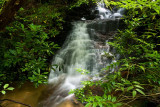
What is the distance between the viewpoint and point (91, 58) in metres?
5.27

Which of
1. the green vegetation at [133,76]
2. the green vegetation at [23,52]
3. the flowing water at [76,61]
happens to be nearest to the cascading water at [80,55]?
the flowing water at [76,61]

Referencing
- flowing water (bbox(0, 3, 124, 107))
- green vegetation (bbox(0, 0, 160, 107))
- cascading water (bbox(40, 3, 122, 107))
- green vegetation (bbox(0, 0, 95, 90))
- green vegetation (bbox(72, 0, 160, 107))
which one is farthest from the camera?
cascading water (bbox(40, 3, 122, 107))

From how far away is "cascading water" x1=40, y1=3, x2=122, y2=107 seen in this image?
4.43 metres

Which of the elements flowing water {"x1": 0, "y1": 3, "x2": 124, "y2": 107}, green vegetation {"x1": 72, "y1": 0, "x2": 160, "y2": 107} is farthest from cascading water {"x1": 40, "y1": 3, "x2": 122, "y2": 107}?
green vegetation {"x1": 72, "y1": 0, "x2": 160, "y2": 107}

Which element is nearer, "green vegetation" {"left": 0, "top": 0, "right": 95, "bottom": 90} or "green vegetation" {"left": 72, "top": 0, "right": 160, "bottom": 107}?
"green vegetation" {"left": 72, "top": 0, "right": 160, "bottom": 107}

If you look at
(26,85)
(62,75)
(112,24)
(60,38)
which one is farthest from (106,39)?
(26,85)

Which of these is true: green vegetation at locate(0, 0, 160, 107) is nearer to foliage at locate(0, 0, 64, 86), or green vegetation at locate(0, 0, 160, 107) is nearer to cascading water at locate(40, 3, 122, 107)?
foliage at locate(0, 0, 64, 86)

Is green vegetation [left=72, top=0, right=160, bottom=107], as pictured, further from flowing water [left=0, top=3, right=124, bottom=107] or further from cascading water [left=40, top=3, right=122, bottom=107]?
cascading water [left=40, top=3, right=122, bottom=107]

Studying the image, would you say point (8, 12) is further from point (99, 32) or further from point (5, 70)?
point (99, 32)

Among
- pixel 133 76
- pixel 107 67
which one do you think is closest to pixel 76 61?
pixel 133 76

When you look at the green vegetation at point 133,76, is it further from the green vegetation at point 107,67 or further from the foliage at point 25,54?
the foliage at point 25,54

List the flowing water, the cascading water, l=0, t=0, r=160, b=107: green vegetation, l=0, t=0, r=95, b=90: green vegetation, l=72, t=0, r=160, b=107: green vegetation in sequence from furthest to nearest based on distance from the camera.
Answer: the cascading water < the flowing water < l=0, t=0, r=95, b=90: green vegetation < l=0, t=0, r=160, b=107: green vegetation < l=72, t=0, r=160, b=107: green vegetation

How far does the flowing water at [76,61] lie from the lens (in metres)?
3.56

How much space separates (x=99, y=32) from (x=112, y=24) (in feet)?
3.55
